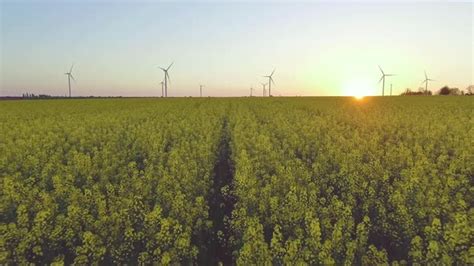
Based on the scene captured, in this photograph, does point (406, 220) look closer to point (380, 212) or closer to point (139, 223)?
point (380, 212)

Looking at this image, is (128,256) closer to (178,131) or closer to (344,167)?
(344,167)

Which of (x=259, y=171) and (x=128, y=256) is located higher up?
(x=259, y=171)

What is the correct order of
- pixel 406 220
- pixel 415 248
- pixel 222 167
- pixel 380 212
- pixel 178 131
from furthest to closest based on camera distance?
pixel 178 131, pixel 222 167, pixel 380 212, pixel 406 220, pixel 415 248

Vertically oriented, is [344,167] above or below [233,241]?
above

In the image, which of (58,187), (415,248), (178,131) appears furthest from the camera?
(178,131)

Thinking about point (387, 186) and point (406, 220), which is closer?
point (406, 220)

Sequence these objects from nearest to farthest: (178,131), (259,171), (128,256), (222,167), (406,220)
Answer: (128,256), (406,220), (259,171), (222,167), (178,131)

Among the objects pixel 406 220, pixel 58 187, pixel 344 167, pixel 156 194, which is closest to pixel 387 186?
pixel 344 167

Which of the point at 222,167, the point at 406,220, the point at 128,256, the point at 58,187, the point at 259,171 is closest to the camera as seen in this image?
the point at 128,256

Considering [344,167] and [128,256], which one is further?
[344,167]

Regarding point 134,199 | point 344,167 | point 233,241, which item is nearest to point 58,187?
point 134,199
